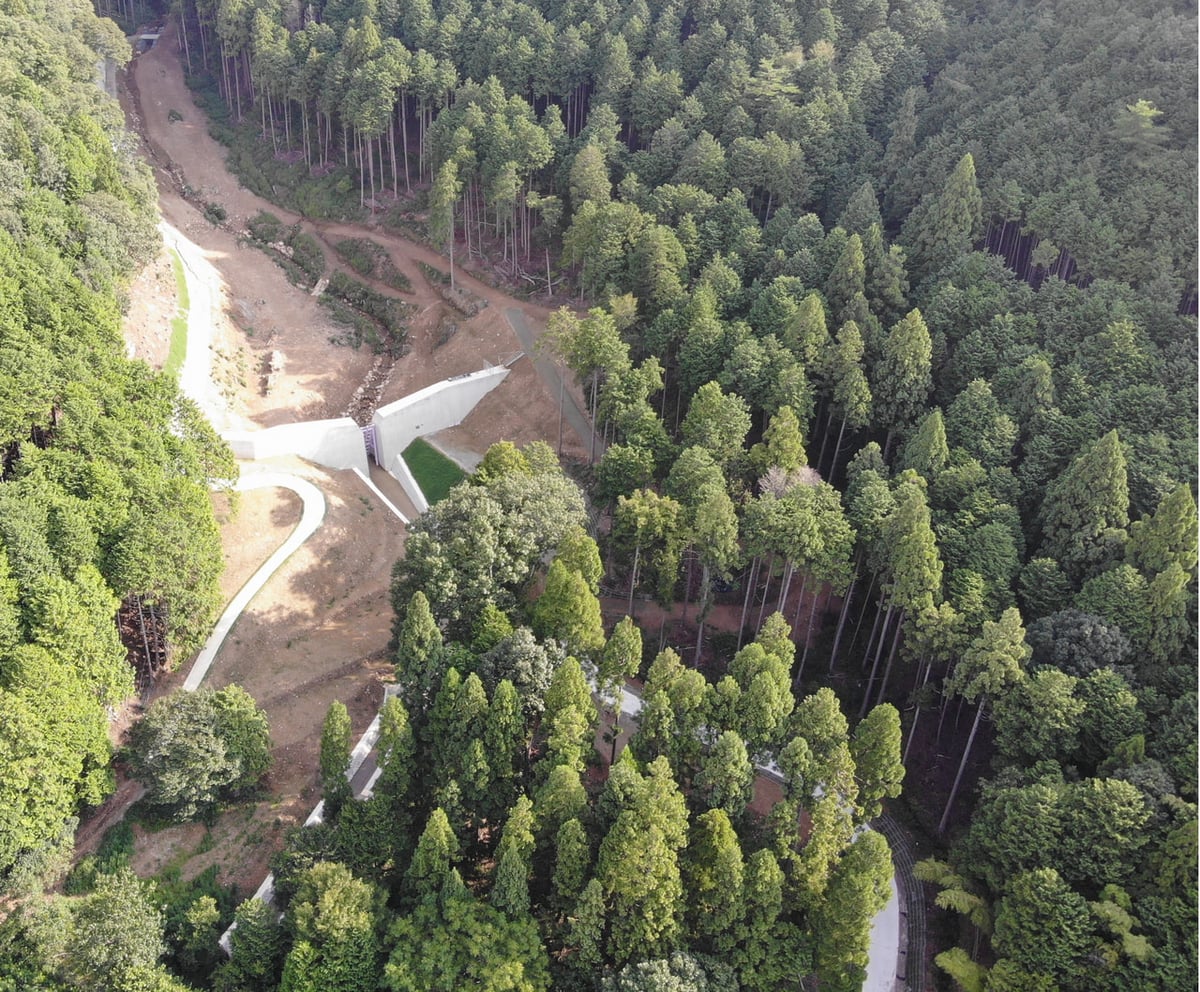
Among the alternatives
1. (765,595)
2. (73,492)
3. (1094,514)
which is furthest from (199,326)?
(1094,514)

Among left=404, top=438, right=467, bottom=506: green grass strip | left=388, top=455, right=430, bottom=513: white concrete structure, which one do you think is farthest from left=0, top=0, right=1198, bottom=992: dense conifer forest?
left=388, top=455, right=430, bottom=513: white concrete structure

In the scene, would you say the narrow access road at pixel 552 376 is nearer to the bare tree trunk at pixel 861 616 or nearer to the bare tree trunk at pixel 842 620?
the bare tree trunk at pixel 842 620

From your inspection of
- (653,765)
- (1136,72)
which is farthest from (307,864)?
(1136,72)

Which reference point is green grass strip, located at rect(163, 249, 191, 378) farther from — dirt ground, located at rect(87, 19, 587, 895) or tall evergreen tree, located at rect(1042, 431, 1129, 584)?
tall evergreen tree, located at rect(1042, 431, 1129, 584)

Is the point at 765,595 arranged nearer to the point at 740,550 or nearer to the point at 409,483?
the point at 740,550

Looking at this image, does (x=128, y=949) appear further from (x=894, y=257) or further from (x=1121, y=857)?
(x=894, y=257)
